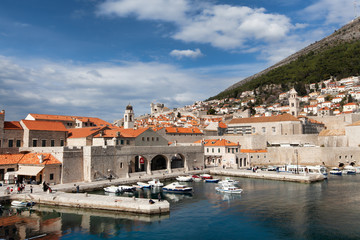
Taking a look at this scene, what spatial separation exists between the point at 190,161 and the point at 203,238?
25655 millimetres

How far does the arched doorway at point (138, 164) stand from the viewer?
36438 mm

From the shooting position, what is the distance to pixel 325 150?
45406 millimetres

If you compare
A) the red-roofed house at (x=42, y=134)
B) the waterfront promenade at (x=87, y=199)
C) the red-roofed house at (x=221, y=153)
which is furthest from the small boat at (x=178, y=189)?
the red-roofed house at (x=221, y=153)

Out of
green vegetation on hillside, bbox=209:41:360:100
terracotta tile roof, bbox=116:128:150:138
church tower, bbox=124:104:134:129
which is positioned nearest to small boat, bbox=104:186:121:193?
terracotta tile roof, bbox=116:128:150:138

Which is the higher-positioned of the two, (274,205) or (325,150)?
(325,150)

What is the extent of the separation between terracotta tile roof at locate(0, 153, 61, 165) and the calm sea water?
665cm

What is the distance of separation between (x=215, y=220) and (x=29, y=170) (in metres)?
18.6

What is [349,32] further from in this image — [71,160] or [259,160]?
[71,160]

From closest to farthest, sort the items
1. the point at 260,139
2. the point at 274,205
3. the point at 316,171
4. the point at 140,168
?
the point at 274,205, the point at 140,168, the point at 316,171, the point at 260,139

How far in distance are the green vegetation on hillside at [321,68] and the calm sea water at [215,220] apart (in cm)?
9849

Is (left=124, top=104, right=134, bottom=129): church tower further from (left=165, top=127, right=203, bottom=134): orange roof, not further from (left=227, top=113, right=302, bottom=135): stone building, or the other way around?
(left=227, top=113, right=302, bottom=135): stone building

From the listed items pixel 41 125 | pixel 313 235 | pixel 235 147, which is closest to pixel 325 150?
pixel 235 147

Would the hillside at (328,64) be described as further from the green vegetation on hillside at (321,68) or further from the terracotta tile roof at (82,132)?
the terracotta tile roof at (82,132)

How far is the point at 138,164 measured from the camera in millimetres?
38219
